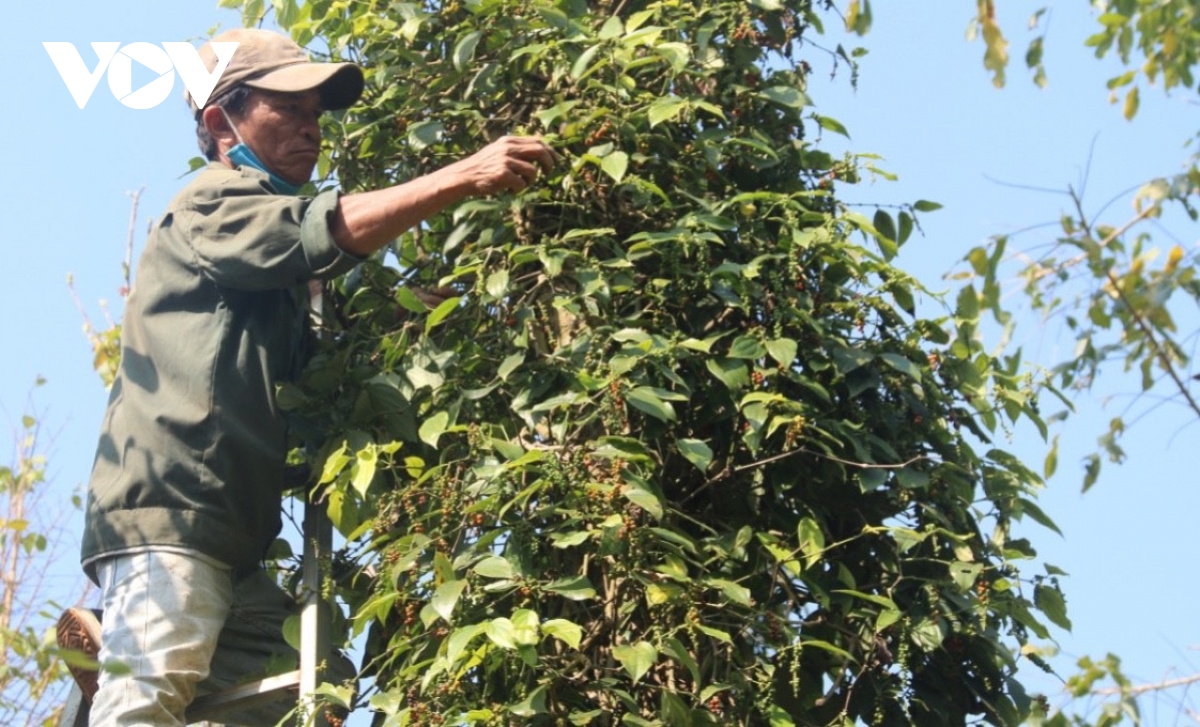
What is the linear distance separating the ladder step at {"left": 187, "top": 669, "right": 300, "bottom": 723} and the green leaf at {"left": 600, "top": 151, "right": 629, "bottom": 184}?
1.20 meters

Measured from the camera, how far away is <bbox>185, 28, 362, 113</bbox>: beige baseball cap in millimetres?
4336

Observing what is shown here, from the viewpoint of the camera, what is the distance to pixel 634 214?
4.23 metres

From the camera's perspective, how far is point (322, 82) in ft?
14.1

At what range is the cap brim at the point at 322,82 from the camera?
4.32 meters

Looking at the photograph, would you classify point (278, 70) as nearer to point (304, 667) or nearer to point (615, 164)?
point (615, 164)

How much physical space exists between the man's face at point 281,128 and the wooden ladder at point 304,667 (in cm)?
76

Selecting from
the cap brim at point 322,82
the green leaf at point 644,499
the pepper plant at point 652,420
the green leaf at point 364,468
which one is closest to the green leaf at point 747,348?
the pepper plant at point 652,420

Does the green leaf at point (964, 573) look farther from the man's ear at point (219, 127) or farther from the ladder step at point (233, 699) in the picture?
the man's ear at point (219, 127)

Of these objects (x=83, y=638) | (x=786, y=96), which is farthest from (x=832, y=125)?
(x=83, y=638)

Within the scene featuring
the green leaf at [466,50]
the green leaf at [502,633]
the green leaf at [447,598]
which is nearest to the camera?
the green leaf at [502,633]

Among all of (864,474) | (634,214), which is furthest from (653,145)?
(864,474)

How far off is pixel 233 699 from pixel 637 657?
3.21 feet

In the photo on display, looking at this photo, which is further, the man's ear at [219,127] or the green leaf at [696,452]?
the man's ear at [219,127]

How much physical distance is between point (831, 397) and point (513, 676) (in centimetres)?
92
